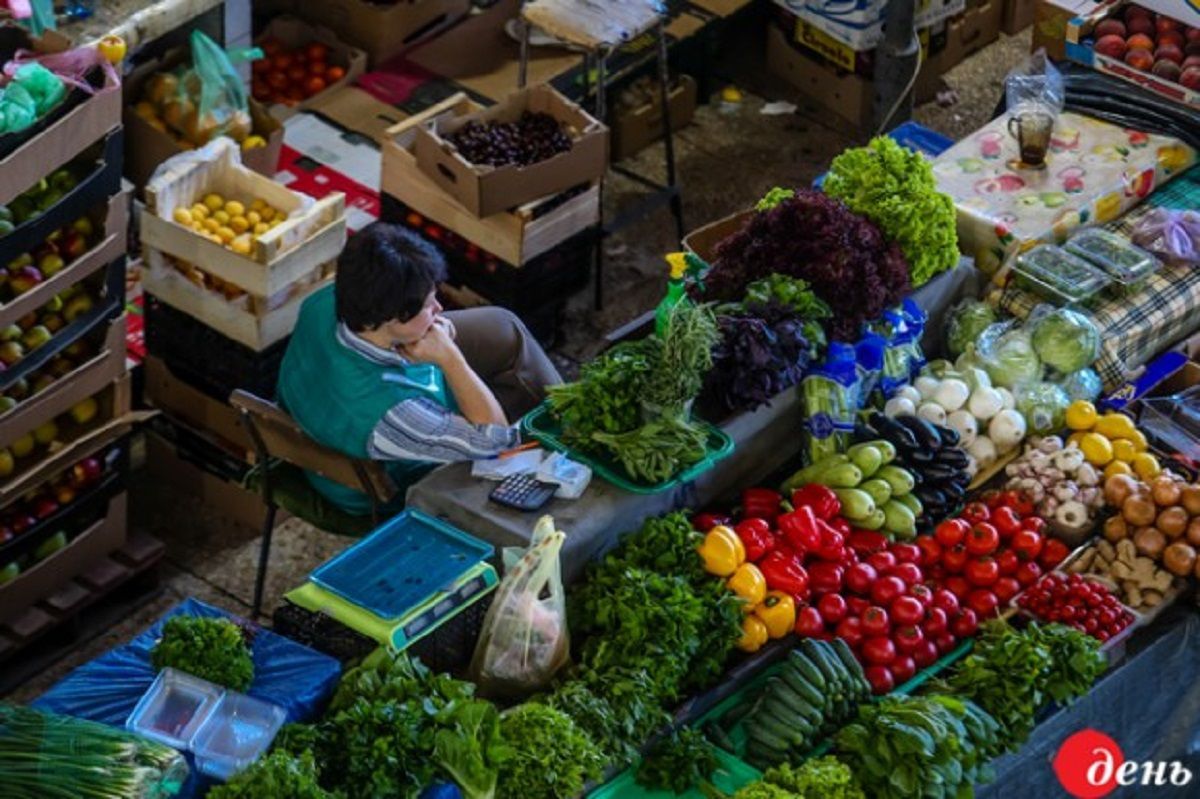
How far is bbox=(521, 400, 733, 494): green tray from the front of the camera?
17.2 feet

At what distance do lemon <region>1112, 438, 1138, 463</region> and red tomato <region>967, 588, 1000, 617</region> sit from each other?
2.31 ft

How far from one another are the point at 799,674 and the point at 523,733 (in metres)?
0.73

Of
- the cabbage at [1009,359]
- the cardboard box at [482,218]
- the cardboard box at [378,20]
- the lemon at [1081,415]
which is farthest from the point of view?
the cardboard box at [378,20]

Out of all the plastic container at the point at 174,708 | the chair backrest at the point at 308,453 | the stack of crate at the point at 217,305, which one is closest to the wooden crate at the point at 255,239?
the stack of crate at the point at 217,305

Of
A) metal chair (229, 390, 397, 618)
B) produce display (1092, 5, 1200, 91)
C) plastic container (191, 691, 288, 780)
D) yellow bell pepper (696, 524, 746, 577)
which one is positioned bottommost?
metal chair (229, 390, 397, 618)

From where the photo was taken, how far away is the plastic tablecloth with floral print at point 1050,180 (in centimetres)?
655

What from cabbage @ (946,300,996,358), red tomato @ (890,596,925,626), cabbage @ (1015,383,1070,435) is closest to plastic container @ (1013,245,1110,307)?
cabbage @ (946,300,996,358)

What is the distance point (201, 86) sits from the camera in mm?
7430

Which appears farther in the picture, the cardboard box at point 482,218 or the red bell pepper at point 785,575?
the cardboard box at point 482,218

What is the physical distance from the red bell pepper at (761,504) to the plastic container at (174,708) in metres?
1.54

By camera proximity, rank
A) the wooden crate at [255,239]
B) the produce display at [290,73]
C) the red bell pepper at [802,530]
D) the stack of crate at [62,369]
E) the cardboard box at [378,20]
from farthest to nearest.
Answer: the cardboard box at [378,20] → the produce display at [290,73] → the wooden crate at [255,239] → the stack of crate at [62,369] → the red bell pepper at [802,530]

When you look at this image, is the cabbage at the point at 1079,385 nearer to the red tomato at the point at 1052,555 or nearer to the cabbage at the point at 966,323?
the cabbage at the point at 966,323

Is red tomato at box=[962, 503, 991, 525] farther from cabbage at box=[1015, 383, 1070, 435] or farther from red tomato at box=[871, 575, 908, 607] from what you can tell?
cabbage at box=[1015, 383, 1070, 435]

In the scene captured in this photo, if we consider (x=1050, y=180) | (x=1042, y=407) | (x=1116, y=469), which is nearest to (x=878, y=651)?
(x=1116, y=469)
